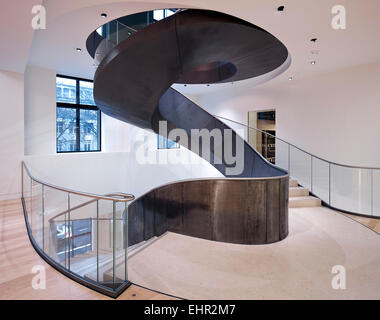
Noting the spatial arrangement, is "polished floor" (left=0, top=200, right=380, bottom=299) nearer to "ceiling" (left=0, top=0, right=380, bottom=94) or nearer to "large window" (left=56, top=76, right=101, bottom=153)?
"ceiling" (left=0, top=0, right=380, bottom=94)

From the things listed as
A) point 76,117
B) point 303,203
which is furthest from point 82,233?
point 303,203

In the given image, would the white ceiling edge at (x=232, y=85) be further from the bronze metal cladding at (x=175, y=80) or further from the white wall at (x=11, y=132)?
the white wall at (x=11, y=132)

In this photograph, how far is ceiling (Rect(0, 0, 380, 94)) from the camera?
3100mm

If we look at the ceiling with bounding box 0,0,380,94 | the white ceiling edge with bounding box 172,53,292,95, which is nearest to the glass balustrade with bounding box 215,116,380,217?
the white ceiling edge with bounding box 172,53,292,95

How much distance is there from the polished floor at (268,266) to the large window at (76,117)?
4.95m

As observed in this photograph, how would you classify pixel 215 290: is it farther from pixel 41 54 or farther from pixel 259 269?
pixel 41 54

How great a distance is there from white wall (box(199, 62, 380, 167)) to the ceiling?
0.60 metres

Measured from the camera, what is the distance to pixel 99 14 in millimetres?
3660

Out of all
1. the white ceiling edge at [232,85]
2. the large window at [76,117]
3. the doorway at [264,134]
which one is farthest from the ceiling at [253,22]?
Result: the doorway at [264,134]

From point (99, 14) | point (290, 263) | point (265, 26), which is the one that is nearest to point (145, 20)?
point (99, 14)

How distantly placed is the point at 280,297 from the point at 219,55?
4125mm

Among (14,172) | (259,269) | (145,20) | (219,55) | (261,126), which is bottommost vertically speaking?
(259,269)

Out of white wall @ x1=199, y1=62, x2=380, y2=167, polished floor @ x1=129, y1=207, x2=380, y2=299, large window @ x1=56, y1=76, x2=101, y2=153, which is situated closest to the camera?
polished floor @ x1=129, y1=207, x2=380, y2=299

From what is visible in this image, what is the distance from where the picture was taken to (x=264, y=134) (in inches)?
330
